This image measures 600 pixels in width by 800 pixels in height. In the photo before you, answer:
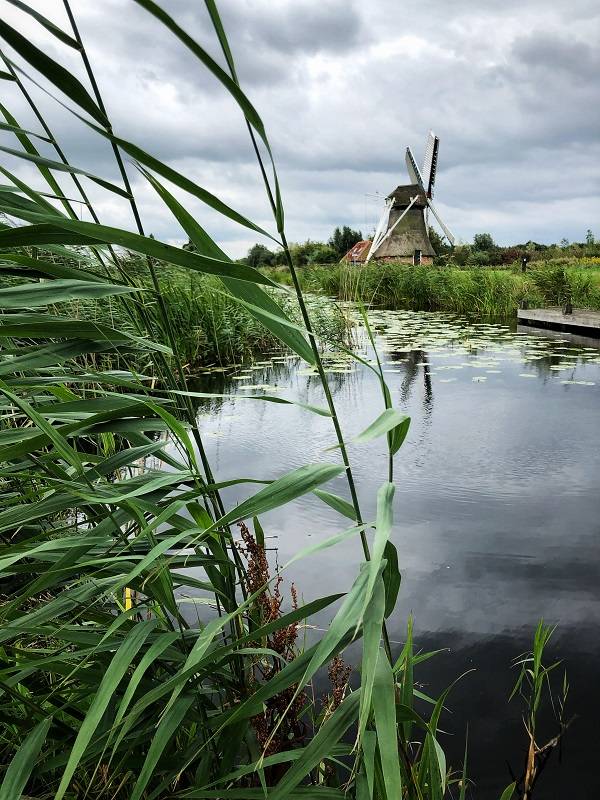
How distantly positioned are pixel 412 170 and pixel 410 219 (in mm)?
2816

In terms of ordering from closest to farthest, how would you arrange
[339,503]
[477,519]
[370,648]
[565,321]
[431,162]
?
[370,648]
[339,503]
[477,519]
[565,321]
[431,162]

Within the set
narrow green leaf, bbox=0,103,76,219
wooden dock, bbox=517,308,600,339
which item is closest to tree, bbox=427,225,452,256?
wooden dock, bbox=517,308,600,339

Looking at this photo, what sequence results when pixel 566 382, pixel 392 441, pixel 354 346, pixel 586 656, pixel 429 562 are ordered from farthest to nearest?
pixel 354 346 → pixel 566 382 → pixel 429 562 → pixel 586 656 → pixel 392 441

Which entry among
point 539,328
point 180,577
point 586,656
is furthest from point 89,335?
point 539,328

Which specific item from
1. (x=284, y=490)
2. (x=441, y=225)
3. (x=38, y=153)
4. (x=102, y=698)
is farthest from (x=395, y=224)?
(x=102, y=698)

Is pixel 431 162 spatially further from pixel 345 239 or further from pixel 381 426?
pixel 381 426

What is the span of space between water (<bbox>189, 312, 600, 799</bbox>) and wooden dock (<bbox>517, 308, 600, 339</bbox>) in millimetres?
3102

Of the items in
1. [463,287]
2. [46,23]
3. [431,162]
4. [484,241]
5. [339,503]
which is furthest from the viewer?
[484,241]

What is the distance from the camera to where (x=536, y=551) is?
274cm

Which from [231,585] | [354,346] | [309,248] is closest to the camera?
[231,585]

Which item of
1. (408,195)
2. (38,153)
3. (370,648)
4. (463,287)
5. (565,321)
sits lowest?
(565,321)

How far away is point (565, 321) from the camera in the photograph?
10.2 m

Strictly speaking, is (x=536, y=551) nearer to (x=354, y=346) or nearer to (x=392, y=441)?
(x=392, y=441)

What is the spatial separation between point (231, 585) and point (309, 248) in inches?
1445
